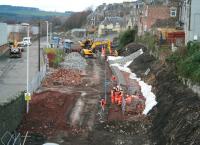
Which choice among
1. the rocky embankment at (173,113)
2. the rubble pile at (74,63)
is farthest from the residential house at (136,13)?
the rocky embankment at (173,113)

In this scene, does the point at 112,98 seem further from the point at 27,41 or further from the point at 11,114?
the point at 11,114

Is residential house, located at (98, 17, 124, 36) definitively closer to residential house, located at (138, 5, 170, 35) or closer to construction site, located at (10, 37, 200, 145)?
residential house, located at (138, 5, 170, 35)

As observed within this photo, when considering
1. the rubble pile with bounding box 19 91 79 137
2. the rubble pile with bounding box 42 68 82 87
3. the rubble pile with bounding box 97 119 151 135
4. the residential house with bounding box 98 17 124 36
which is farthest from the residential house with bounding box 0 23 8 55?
the rubble pile with bounding box 97 119 151 135

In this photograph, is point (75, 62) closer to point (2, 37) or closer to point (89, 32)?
point (2, 37)

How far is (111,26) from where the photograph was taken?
471 feet

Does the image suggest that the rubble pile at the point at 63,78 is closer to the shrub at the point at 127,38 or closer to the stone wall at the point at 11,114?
the stone wall at the point at 11,114

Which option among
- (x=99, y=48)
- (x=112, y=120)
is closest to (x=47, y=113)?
(x=112, y=120)

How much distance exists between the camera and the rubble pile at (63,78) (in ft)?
171

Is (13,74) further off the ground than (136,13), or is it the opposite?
(136,13)

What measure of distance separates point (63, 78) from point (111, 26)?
89.8 metres

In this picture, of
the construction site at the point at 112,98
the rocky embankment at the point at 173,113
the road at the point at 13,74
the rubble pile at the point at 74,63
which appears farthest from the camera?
the rubble pile at the point at 74,63

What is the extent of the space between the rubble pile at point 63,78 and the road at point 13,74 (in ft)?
6.81

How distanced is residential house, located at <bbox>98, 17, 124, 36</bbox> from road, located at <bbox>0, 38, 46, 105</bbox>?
57386mm

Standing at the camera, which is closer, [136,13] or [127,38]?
[127,38]
